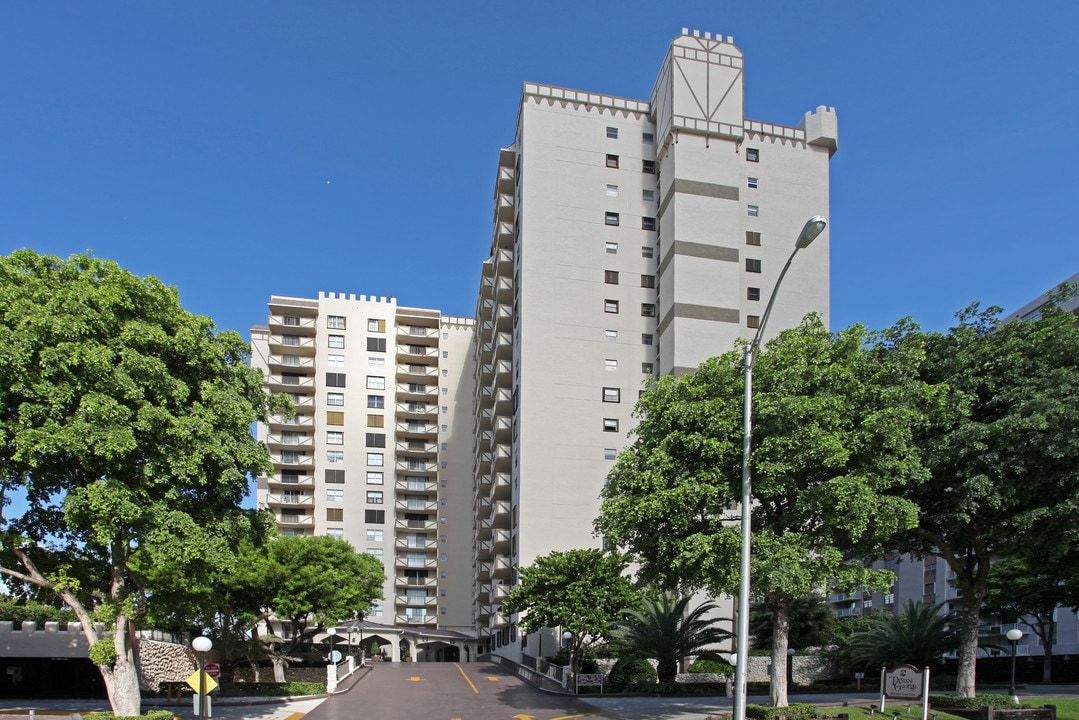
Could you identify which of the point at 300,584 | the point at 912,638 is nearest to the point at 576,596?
the point at 912,638

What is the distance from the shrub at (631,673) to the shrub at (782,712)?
48.2 feet

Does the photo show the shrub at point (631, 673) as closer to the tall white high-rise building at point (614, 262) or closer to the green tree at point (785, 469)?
A: the tall white high-rise building at point (614, 262)

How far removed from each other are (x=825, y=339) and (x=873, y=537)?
20.5 feet

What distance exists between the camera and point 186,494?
2467 cm

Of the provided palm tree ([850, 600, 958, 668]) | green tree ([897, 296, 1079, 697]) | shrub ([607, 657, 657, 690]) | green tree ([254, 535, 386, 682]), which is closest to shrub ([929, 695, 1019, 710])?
green tree ([897, 296, 1079, 697])

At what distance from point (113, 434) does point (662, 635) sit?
2602 cm

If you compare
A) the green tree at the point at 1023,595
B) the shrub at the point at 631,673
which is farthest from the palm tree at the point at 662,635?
the green tree at the point at 1023,595

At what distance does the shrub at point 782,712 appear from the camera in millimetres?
23562

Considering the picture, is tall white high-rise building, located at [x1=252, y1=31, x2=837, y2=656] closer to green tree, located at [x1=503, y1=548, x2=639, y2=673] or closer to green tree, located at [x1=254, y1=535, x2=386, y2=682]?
green tree, located at [x1=254, y1=535, x2=386, y2=682]

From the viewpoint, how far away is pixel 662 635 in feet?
127

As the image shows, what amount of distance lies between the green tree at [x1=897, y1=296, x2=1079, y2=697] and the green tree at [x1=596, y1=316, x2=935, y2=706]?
1316 mm

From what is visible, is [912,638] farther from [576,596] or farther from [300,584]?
[300,584]

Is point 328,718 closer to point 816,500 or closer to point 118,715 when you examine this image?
point 118,715

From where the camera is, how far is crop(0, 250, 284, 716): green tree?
2172 cm
